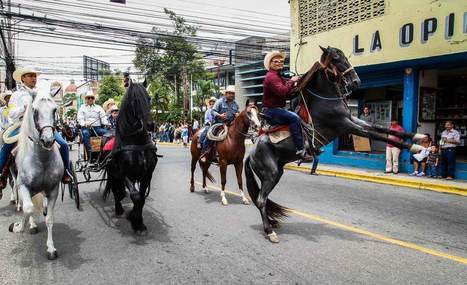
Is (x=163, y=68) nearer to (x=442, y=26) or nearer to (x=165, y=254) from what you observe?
(x=442, y=26)

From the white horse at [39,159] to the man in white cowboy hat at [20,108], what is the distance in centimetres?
55

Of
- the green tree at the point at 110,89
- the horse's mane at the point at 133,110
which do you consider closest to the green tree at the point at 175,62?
the green tree at the point at 110,89

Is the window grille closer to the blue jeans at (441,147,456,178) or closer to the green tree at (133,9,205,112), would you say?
the blue jeans at (441,147,456,178)

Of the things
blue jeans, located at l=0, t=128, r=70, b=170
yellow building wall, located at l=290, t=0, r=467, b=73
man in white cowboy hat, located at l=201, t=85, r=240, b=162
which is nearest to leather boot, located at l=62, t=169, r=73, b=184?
blue jeans, located at l=0, t=128, r=70, b=170

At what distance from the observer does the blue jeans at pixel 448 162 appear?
36.9 feet

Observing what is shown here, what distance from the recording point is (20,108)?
5418 millimetres

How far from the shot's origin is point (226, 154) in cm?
828

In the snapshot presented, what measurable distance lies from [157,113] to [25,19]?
1091 inches

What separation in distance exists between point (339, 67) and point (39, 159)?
4.51m

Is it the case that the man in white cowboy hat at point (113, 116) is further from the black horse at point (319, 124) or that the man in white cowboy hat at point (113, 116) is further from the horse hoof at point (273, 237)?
the horse hoof at point (273, 237)

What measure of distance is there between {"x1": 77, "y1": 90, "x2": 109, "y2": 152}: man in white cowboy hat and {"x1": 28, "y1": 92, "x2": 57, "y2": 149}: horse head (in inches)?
151

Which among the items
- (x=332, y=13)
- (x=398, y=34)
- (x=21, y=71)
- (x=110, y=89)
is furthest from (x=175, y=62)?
(x=21, y=71)

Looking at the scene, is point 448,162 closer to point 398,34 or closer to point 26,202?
point 398,34

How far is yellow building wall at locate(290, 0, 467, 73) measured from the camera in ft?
35.4
